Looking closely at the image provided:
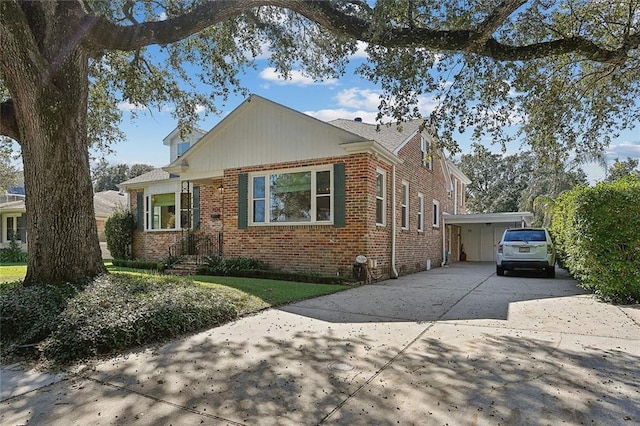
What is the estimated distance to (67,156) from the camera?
6.11 meters

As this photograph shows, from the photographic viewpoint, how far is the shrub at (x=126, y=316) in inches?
164

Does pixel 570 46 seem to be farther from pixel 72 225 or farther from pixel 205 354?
pixel 72 225

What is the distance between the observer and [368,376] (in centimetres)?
359

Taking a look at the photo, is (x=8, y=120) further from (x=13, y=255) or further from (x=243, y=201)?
(x=13, y=255)

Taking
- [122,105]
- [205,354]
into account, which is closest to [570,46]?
[205,354]

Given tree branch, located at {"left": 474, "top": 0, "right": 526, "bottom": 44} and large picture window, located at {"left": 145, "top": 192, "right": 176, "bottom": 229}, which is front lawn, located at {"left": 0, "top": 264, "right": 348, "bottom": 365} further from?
large picture window, located at {"left": 145, "top": 192, "right": 176, "bottom": 229}

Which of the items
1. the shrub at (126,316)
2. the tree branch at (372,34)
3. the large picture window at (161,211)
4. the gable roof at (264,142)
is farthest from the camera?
the large picture window at (161,211)

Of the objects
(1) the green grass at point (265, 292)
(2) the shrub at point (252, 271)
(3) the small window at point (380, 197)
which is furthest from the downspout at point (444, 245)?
(1) the green grass at point (265, 292)

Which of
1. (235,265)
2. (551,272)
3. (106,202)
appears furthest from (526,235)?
(106,202)

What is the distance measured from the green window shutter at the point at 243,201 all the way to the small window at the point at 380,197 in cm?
399

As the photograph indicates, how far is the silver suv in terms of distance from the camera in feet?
38.4

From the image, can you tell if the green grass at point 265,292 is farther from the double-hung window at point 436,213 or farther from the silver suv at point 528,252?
the double-hung window at point 436,213

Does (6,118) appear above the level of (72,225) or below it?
above

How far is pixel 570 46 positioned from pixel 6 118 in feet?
30.4
